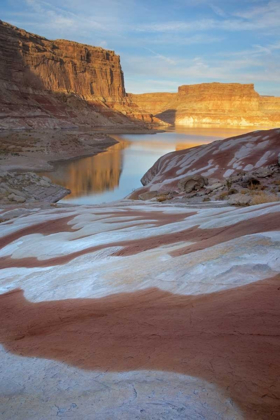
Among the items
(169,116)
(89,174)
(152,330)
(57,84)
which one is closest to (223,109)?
(169,116)

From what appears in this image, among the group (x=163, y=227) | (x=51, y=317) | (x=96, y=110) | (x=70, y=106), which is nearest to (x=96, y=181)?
(x=163, y=227)

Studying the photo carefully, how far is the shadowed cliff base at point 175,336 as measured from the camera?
6.85ft

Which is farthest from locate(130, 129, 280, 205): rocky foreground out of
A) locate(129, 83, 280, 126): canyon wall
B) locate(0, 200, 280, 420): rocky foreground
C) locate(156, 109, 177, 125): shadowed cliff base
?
locate(156, 109, 177, 125): shadowed cliff base

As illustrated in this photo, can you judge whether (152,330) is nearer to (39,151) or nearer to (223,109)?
(39,151)

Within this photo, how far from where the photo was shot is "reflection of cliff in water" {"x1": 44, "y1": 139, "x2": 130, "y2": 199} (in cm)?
3005

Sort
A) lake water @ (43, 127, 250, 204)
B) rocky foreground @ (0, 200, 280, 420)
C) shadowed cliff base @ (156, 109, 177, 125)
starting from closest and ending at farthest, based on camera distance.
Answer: rocky foreground @ (0, 200, 280, 420)
lake water @ (43, 127, 250, 204)
shadowed cliff base @ (156, 109, 177, 125)

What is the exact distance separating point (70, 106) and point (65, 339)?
4276 inches

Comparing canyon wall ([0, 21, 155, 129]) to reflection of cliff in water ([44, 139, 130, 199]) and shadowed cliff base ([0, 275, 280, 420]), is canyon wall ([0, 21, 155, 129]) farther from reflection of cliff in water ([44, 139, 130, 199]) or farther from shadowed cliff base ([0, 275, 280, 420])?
shadowed cliff base ([0, 275, 280, 420])

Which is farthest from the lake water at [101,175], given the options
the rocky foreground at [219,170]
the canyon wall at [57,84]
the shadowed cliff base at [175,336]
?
the canyon wall at [57,84]

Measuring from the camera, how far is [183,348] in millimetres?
2455

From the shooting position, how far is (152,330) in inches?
110

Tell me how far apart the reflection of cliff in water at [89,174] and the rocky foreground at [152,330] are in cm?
2293

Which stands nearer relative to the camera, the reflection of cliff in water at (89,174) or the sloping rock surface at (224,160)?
the sloping rock surface at (224,160)

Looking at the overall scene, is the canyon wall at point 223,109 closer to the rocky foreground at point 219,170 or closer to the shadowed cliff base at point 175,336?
the rocky foreground at point 219,170
